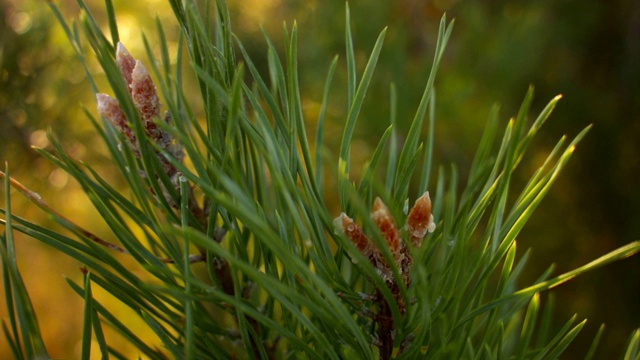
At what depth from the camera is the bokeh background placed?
51cm

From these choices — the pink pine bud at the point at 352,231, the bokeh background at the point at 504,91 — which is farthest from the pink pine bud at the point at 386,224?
the bokeh background at the point at 504,91

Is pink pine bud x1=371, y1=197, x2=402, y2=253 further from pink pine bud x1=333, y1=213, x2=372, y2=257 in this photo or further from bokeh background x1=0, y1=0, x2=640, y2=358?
bokeh background x1=0, y1=0, x2=640, y2=358

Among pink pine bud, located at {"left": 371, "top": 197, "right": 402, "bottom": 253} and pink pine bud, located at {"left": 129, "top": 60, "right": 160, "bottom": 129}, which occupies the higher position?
pink pine bud, located at {"left": 129, "top": 60, "right": 160, "bottom": 129}

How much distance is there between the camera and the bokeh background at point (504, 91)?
20.0 inches

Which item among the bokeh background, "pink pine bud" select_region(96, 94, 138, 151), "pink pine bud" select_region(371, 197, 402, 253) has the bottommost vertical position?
"pink pine bud" select_region(371, 197, 402, 253)

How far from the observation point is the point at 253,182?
0.22 metres

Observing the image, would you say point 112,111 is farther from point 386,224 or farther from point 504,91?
point 504,91

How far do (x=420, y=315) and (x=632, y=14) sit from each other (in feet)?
1.93

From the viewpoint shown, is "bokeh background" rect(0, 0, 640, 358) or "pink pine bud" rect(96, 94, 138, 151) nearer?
"pink pine bud" rect(96, 94, 138, 151)

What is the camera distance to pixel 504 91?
1.87ft

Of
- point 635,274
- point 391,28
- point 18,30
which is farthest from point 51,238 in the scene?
point 635,274

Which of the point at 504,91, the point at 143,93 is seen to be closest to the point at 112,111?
the point at 143,93

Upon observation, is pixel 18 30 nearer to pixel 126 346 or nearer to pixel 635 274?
pixel 126 346

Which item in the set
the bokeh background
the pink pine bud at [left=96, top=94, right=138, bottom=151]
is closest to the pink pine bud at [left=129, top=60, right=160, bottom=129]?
the pink pine bud at [left=96, top=94, right=138, bottom=151]
